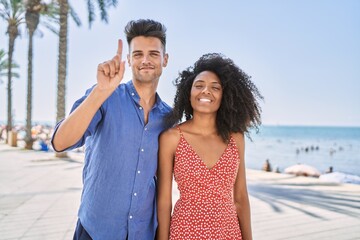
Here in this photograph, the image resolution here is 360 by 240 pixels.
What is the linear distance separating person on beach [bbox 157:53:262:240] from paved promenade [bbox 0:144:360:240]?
2.69m

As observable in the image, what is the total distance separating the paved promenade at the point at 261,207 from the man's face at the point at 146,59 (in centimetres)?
316

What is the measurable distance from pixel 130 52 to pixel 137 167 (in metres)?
0.71

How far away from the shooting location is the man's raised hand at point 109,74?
1.82 m

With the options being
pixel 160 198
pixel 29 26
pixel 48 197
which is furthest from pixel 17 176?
pixel 29 26

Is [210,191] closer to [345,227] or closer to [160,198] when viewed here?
[160,198]

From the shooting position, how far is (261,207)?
6504mm

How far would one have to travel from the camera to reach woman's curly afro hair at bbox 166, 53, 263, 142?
2.49 meters

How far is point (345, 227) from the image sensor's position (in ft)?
17.4

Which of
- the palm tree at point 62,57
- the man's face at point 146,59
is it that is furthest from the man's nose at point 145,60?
the palm tree at point 62,57

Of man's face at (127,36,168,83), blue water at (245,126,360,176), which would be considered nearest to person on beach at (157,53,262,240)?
man's face at (127,36,168,83)

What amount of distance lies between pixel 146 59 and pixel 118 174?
0.67 metres

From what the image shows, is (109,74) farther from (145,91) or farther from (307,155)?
(307,155)

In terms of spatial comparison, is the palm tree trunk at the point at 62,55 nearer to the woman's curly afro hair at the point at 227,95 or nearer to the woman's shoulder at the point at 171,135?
the woman's curly afro hair at the point at 227,95

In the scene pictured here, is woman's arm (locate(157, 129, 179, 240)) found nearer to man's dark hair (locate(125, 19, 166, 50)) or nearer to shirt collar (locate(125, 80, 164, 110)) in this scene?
shirt collar (locate(125, 80, 164, 110))
